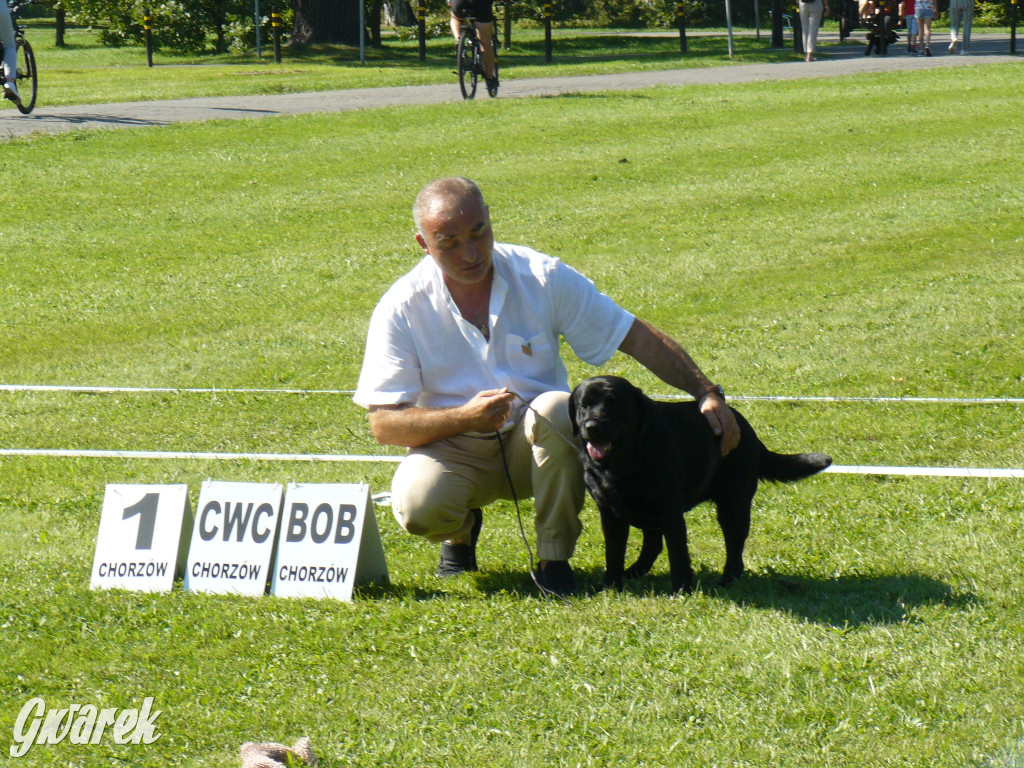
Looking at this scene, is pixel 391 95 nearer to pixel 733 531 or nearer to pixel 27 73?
pixel 27 73

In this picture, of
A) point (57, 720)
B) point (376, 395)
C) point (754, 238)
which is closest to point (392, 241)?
point (754, 238)

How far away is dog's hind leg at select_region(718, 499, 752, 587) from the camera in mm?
4227

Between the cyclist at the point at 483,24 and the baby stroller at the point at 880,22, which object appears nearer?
the cyclist at the point at 483,24

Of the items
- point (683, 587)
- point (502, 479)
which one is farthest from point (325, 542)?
point (683, 587)

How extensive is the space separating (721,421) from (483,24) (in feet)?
46.7

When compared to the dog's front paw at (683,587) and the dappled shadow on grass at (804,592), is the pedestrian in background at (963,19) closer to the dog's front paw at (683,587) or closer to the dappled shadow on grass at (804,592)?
the dappled shadow on grass at (804,592)

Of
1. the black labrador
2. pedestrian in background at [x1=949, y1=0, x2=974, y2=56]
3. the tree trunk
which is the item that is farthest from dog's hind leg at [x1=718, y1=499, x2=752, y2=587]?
the tree trunk

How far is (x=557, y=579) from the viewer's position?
4.26 metres

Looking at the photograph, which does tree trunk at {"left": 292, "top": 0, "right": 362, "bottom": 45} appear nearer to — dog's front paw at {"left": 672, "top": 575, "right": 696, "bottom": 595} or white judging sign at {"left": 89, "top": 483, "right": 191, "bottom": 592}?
white judging sign at {"left": 89, "top": 483, "right": 191, "bottom": 592}

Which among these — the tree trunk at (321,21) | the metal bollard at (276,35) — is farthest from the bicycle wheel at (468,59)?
the tree trunk at (321,21)

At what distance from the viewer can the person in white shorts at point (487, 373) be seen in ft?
13.6

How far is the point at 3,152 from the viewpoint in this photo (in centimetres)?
1455

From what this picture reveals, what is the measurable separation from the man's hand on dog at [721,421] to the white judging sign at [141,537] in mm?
1791

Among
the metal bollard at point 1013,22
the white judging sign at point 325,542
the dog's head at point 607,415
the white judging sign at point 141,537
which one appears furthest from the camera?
the metal bollard at point 1013,22
